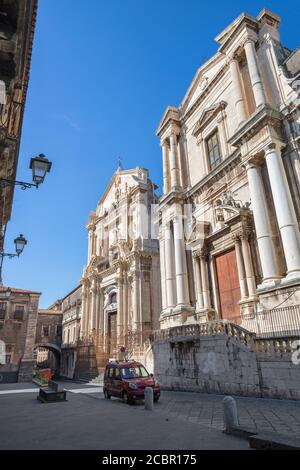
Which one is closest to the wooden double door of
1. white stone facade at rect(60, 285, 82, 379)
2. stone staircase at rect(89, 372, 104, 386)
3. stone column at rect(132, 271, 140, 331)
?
stone column at rect(132, 271, 140, 331)

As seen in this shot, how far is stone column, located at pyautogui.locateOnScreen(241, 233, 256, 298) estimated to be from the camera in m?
13.1

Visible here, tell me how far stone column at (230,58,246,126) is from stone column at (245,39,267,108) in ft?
3.37

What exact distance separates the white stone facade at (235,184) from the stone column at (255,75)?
0.05 m

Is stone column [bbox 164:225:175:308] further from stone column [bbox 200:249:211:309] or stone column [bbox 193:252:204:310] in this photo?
stone column [bbox 200:249:211:309]

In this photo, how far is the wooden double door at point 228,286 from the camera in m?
14.5

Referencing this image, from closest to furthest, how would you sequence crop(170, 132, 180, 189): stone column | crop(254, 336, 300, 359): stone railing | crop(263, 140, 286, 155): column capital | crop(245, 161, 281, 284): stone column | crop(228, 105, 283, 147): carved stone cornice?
1. crop(254, 336, 300, 359): stone railing
2. crop(245, 161, 281, 284): stone column
3. crop(263, 140, 286, 155): column capital
4. crop(228, 105, 283, 147): carved stone cornice
5. crop(170, 132, 180, 189): stone column

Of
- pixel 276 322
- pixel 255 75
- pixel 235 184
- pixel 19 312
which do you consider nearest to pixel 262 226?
pixel 235 184

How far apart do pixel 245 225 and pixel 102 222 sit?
2312cm

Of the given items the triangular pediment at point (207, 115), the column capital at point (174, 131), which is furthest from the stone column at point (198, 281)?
the column capital at point (174, 131)

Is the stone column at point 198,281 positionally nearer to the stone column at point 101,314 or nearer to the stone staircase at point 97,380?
the stone staircase at point 97,380

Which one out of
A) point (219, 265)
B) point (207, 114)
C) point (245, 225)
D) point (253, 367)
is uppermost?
point (207, 114)
